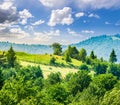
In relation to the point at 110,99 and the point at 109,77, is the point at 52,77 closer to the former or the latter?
the point at 109,77

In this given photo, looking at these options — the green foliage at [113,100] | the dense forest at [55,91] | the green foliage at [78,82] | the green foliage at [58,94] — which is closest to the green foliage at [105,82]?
the dense forest at [55,91]

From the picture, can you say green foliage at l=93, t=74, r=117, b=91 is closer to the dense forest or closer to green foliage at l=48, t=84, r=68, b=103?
the dense forest

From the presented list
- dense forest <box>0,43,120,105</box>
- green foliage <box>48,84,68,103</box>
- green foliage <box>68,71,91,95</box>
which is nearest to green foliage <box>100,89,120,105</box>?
dense forest <box>0,43,120,105</box>

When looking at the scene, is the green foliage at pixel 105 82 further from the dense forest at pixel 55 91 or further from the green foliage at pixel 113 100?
the green foliage at pixel 113 100

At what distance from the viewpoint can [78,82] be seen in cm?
14838

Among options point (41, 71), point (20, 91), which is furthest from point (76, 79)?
point (20, 91)

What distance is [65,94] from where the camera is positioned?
10925 centimetres

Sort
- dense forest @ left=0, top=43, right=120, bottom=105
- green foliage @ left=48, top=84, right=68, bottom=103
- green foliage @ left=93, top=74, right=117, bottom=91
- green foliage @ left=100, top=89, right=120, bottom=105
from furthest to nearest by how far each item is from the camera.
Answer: green foliage @ left=93, top=74, right=117, bottom=91 < green foliage @ left=48, top=84, right=68, bottom=103 < green foliage @ left=100, top=89, right=120, bottom=105 < dense forest @ left=0, top=43, right=120, bottom=105

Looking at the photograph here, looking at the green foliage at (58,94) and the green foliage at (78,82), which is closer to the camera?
the green foliage at (58,94)

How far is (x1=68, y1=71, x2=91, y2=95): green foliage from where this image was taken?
143m

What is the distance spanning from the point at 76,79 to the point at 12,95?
82802mm

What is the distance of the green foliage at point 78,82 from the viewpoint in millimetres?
143188

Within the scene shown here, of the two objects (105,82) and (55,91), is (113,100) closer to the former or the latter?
(55,91)

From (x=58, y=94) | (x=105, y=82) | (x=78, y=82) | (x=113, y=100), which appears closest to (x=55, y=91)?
(x=58, y=94)
